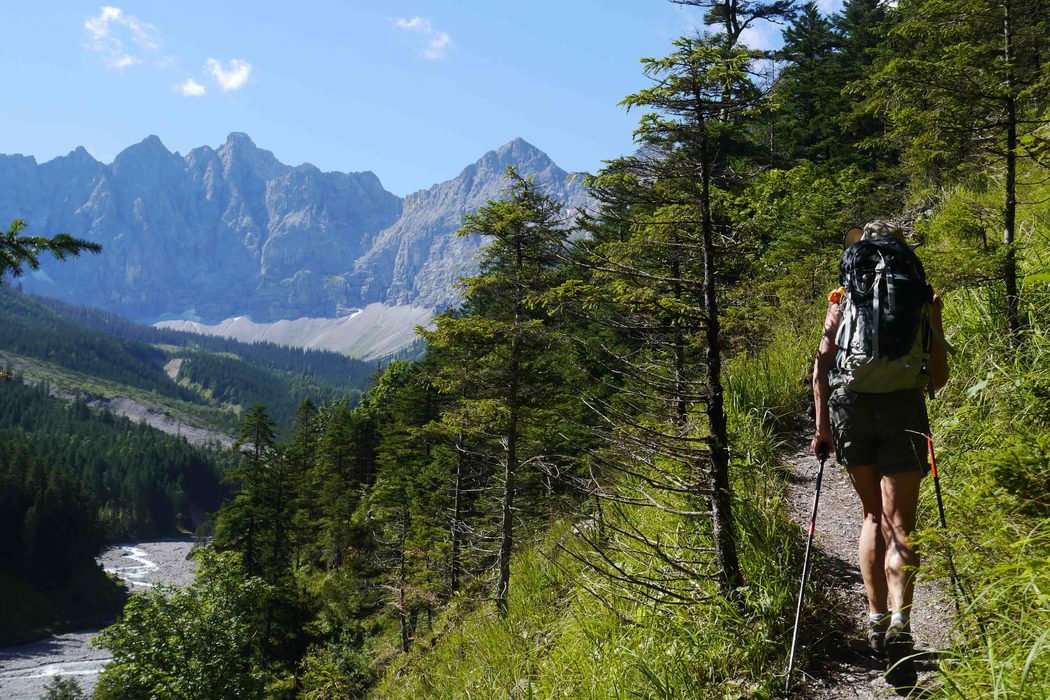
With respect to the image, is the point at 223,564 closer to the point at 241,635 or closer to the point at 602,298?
the point at 241,635

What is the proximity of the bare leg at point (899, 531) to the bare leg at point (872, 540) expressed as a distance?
0.09 feet

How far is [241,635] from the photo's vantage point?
22.2m

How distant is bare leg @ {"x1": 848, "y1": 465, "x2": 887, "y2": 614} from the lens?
2.89m

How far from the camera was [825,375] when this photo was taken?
3.31 meters

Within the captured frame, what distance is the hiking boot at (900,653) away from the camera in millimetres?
2660

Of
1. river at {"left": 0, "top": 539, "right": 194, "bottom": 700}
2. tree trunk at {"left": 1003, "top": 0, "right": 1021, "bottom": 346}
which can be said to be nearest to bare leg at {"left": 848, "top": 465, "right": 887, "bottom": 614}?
tree trunk at {"left": 1003, "top": 0, "right": 1021, "bottom": 346}

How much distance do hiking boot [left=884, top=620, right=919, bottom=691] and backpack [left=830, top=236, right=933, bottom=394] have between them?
1.01m

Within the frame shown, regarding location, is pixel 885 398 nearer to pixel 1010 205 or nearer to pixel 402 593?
pixel 1010 205

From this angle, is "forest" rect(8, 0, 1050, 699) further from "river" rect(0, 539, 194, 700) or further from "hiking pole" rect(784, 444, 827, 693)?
"river" rect(0, 539, 194, 700)

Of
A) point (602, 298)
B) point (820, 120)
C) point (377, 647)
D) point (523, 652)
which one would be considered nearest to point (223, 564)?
point (377, 647)

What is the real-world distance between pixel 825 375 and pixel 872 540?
32.5 inches

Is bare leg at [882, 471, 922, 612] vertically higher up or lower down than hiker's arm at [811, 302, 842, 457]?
lower down

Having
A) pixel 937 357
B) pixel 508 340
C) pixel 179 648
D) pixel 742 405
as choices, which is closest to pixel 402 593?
pixel 179 648

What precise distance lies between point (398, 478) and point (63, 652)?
50054mm
